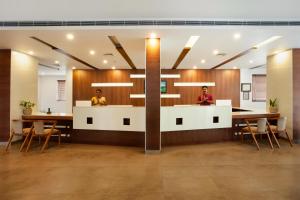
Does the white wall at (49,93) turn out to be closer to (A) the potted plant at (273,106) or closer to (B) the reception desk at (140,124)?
(B) the reception desk at (140,124)

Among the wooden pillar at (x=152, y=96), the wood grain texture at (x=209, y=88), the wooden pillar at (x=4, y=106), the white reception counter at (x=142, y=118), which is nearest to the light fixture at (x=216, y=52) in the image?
the white reception counter at (x=142, y=118)

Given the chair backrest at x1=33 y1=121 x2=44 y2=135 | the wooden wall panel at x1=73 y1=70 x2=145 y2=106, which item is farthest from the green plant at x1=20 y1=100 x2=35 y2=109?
the wooden wall panel at x1=73 y1=70 x2=145 y2=106

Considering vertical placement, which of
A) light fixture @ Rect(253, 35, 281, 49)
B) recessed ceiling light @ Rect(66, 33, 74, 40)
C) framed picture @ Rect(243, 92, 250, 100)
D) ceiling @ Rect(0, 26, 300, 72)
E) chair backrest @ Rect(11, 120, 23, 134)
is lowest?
chair backrest @ Rect(11, 120, 23, 134)

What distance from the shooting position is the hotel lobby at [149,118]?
3.51m

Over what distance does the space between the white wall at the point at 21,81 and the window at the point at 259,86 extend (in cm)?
990

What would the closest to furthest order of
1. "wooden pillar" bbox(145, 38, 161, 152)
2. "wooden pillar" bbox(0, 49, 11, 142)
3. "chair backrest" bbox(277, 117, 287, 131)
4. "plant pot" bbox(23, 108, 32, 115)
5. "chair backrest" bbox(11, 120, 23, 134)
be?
"wooden pillar" bbox(145, 38, 161, 152), "chair backrest" bbox(11, 120, 23, 134), "chair backrest" bbox(277, 117, 287, 131), "wooden pillar" bbox(0, 49, 11, 142), "plant pot" bbox(23, 108, 32, 115)

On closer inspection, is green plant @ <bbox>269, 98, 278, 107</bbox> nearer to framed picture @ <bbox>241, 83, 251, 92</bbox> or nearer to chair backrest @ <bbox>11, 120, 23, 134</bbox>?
framed picture @ <bbox>241, 83, 251, 92</bbox>

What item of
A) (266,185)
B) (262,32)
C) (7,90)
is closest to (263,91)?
(262,32)

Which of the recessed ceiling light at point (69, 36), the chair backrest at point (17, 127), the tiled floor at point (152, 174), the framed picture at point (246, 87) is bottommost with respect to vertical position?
the tiled floor at point (152, 174)

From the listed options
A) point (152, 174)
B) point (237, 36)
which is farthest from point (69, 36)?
point (237, 36)

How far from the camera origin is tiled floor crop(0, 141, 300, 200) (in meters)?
3.12

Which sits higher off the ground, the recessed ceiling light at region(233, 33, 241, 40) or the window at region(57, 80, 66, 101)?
the recessed ceiling light at region(233, 33, 241, 40)

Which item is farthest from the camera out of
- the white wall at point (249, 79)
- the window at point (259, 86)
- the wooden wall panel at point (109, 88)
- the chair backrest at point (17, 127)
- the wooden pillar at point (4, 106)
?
the window at point (259, 86)

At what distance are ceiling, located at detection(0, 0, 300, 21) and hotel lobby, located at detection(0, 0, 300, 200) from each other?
0.06ft
